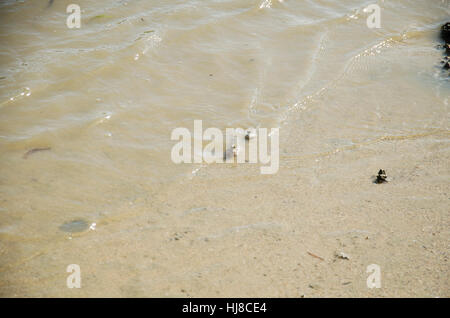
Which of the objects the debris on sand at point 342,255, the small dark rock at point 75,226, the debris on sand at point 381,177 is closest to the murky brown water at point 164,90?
the small dark rock at point 75,226

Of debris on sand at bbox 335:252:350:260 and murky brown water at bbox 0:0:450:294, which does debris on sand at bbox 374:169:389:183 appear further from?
debris on sand at bbox 335:252:350:260

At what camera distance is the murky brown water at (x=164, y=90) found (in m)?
3.19

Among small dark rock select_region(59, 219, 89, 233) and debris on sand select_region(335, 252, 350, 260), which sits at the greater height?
small dark rock select_region(59, 219, 89, 233)

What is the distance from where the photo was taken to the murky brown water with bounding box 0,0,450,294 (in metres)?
3.19
